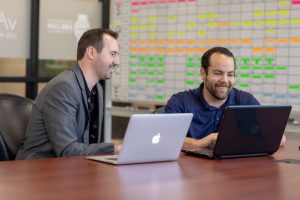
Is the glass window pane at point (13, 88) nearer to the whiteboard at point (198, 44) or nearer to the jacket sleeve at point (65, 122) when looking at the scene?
the whiteboard at point (198, 44)

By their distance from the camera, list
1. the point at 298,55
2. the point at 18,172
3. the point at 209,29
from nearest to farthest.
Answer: the point at 18,172 < the point at 298,55 < the point at 209,29

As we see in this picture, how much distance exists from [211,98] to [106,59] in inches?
25.9

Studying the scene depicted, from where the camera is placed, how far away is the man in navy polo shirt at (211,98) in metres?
3.34

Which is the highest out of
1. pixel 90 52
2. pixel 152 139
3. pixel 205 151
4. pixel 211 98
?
pixel 90 52

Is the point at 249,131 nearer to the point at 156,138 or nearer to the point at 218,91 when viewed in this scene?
the point at 156,138

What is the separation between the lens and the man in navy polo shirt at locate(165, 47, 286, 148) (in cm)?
334

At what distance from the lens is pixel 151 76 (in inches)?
199

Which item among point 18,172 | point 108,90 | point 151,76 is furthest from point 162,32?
point 18,172

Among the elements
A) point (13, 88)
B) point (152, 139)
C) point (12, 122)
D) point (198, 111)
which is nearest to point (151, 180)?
point (152, 139)

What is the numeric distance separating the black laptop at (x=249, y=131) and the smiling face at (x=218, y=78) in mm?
627

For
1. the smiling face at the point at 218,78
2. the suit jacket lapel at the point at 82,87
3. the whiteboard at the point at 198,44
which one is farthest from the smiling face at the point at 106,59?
the whiteboard at the point at 198,44

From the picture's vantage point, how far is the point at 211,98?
341cm

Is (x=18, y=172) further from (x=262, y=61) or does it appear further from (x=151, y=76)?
(x=151, y=76)

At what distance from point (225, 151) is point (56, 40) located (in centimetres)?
304
